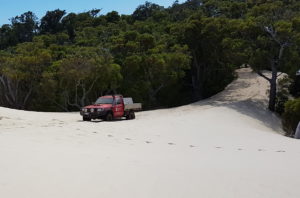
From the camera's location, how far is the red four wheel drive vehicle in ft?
72.7

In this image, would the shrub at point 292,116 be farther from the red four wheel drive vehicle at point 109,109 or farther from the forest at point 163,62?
the red four wheel drive vehicle at point 109,109

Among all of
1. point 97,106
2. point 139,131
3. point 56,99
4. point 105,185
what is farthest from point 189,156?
→ point 56,99

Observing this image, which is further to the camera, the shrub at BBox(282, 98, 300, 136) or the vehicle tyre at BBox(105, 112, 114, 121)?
the shrub at BBox(282, 98, 300, 136)

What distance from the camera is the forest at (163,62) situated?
31.3m

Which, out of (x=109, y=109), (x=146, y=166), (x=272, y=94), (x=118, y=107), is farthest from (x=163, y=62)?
(x=146, y=166)

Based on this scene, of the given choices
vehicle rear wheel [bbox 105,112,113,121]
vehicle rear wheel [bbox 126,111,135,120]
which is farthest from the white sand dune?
vehicle rear wheel [bbox 126,111,135,120]

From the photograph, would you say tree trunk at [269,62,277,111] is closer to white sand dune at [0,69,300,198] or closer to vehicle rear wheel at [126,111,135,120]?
vehicle rear wheel at [126,111,135,120]

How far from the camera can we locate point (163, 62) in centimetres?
3472

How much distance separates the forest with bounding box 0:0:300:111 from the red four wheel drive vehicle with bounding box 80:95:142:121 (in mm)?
9869

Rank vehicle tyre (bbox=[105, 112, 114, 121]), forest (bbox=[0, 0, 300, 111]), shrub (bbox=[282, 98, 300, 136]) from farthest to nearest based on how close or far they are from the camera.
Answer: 1. forest (bbox=[0, 0, 300, 111])
2. shrub (bbox=[282, 98, 300, 136])
3. vehicle tyre (bbox=[105, 112, 114, 121])

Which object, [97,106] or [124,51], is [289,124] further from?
[124,51]

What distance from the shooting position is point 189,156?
10.2m

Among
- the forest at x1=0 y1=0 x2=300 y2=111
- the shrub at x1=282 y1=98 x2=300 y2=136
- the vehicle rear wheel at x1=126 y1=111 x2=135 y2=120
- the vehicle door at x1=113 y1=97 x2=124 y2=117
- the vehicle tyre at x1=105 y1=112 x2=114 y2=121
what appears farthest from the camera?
the forest at x1=0 y1=0 x2=300 y2=111

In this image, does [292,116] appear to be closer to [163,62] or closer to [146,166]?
[163,62]
